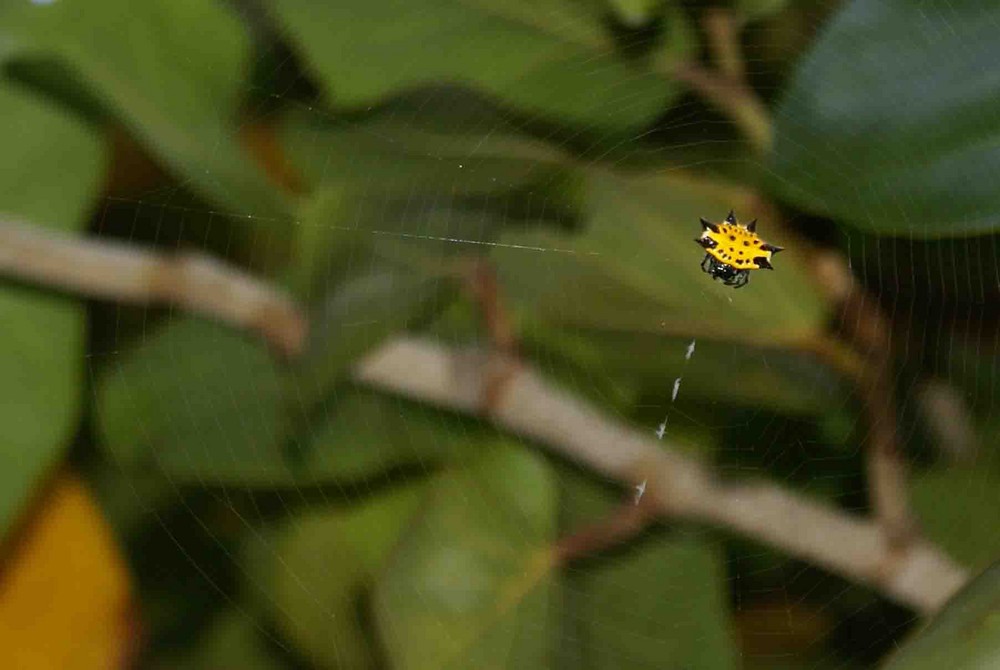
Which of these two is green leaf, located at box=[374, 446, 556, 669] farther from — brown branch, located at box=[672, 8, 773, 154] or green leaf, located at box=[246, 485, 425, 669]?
brown branch, located at box=[672, 8, 773, 154]

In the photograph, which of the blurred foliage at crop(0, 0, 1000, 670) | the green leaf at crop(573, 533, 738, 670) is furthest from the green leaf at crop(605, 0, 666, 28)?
the green leaf at crop(573, 533, 738, 670)

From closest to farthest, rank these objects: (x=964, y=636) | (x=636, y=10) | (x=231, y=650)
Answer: (x=964, y=636)
(x=636, y=10)
(x=231, y=650)

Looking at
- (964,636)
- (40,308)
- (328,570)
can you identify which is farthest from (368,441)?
(964,636)

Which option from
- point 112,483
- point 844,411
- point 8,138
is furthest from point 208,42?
point 844,411

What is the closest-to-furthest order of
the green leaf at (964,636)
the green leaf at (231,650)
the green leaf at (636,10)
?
the green leaf at (964,636), the green leaf at (636,10), the green leaf at (231,650)

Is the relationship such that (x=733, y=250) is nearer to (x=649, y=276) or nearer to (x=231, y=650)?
(x=649, y=276)

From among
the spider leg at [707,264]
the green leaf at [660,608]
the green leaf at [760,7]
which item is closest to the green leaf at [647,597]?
the green leaf at [660,608]

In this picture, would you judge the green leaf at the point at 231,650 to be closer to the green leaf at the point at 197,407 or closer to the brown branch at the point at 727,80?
the green leaf at the point at 197,407
